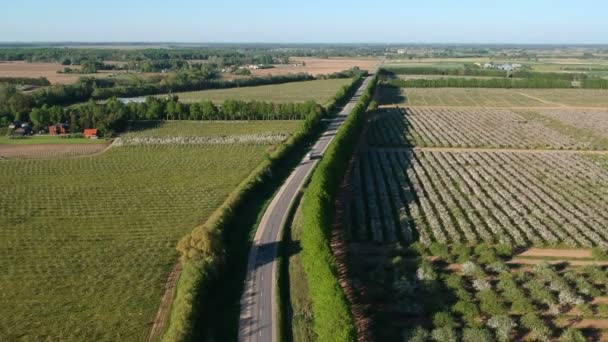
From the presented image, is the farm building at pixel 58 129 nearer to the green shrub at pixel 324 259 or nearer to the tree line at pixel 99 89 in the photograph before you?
the tree line at pixel 99 89

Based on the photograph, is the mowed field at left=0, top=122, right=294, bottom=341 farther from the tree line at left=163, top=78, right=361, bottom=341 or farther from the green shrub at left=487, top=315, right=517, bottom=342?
the green shrub at left=487, top=315, right=517, bottom=342

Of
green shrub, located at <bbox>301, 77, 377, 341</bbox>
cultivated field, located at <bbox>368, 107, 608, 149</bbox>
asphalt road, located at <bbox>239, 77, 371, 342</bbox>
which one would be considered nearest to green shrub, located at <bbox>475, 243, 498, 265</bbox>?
green shrub, located at <bbox>301, 77, 377, 341</bbox>

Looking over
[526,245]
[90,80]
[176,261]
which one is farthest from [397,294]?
[90,80]

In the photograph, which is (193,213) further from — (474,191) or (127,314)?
(474,191)

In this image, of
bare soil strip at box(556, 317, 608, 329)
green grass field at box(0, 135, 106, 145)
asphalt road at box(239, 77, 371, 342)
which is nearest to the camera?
bare soil strip at box(556, 317, 608, 329)

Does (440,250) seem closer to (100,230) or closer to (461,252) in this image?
(461,252)

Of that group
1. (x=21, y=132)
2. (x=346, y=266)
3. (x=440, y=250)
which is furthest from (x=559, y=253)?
(x=21, y=132)
